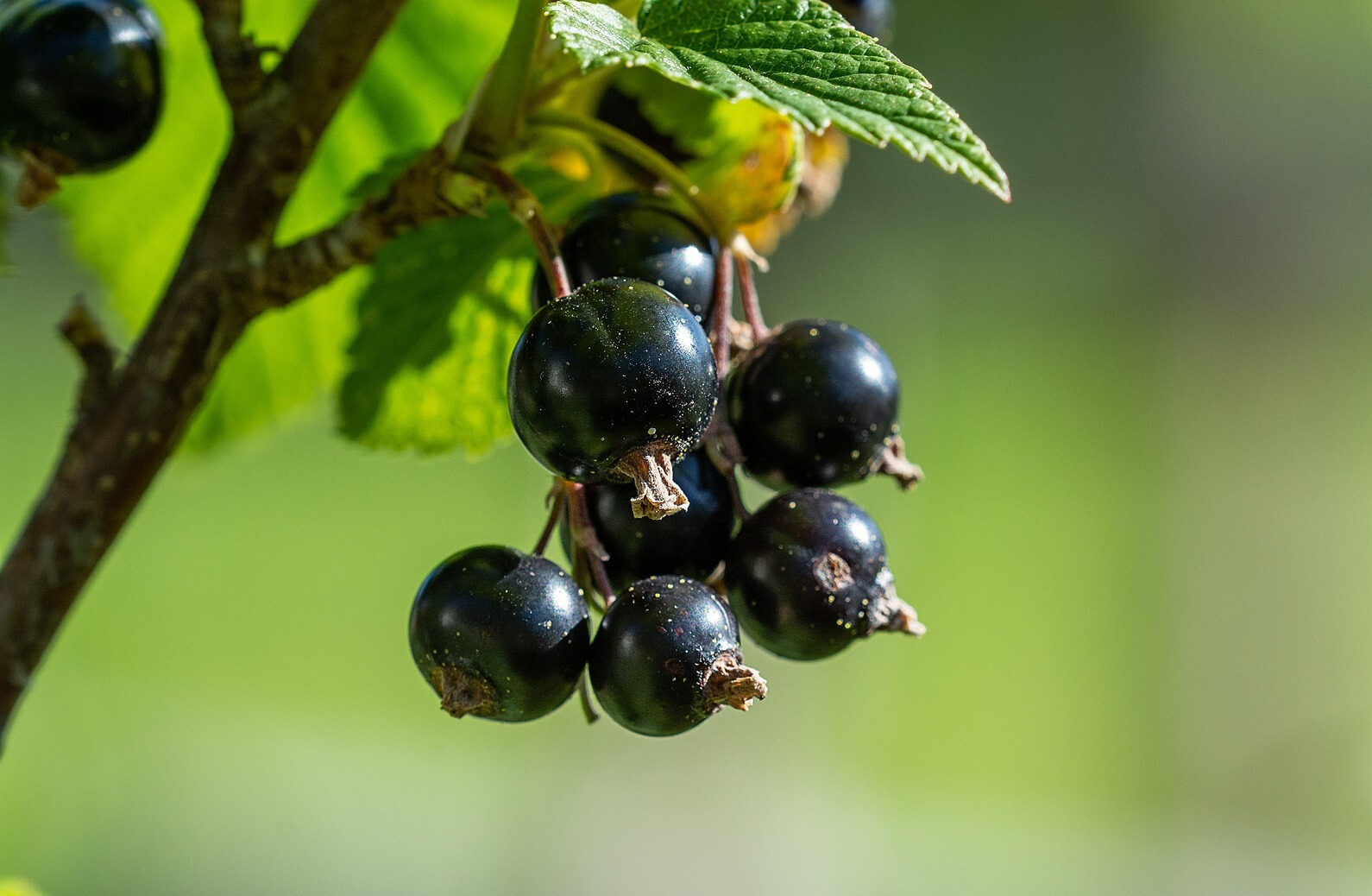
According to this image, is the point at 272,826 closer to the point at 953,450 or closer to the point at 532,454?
the point at 953,450

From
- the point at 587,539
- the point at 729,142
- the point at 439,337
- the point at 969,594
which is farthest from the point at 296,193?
the point at 969,594

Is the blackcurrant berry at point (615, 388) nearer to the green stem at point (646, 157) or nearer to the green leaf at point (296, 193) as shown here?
the green stem at point (646, 157)

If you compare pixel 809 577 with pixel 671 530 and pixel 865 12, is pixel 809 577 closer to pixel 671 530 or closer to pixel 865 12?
pixel 671 530

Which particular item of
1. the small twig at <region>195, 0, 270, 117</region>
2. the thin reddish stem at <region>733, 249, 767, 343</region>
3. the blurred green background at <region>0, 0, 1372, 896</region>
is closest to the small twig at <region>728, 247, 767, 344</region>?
the thin reddish stem at <region>733, 249, 767, 343</region>

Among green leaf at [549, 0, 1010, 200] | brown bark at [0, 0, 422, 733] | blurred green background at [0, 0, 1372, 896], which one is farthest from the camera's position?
blurred green background at [0, 0, 1372, 896]

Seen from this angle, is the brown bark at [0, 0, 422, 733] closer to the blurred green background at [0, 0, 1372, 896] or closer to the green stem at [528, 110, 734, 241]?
the green stem at [528, 110, 734, 241]

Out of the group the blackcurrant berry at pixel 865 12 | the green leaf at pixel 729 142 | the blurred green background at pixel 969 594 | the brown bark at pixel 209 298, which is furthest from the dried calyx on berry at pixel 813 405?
the blurred green background at pixel 969 594
